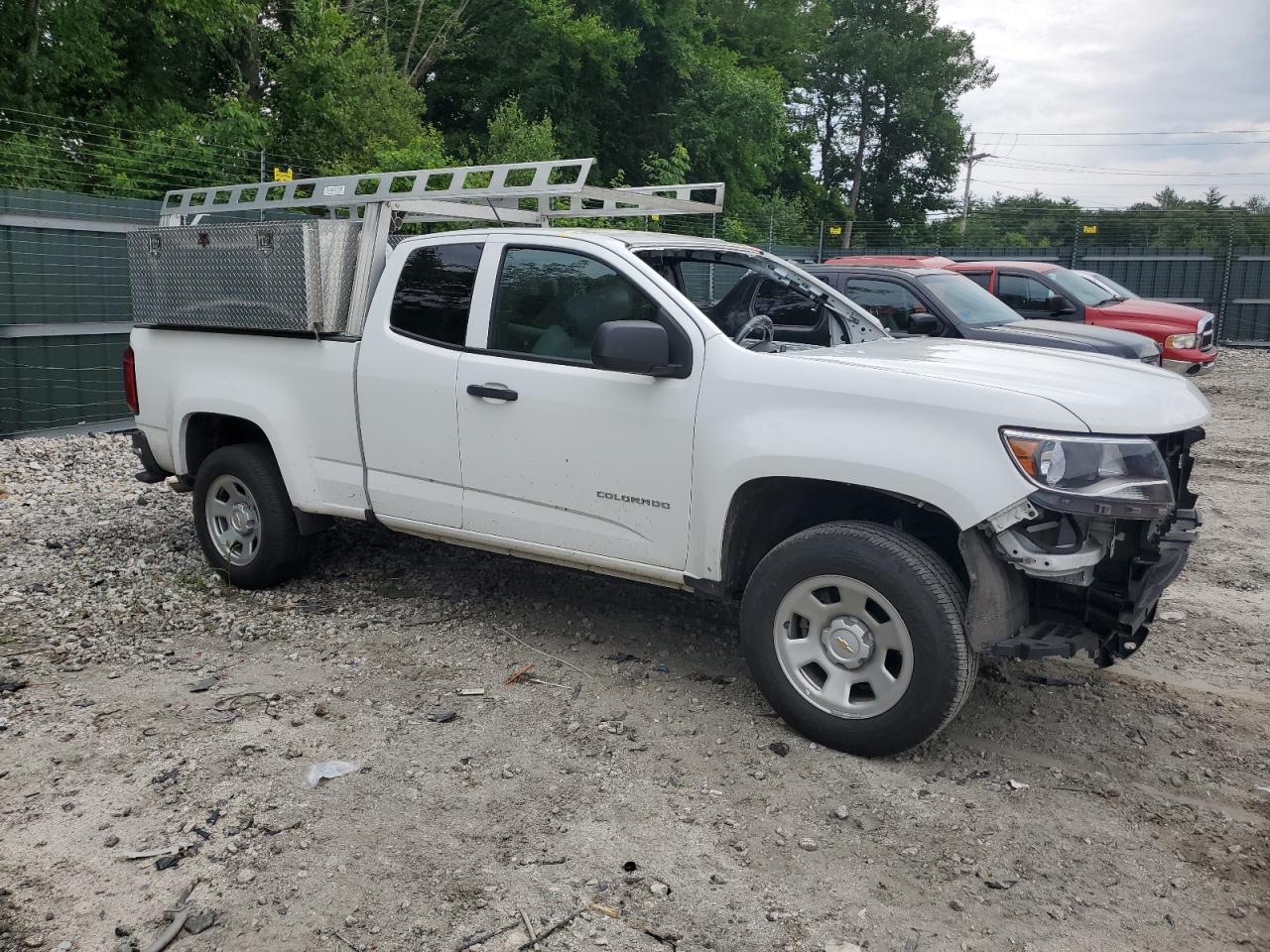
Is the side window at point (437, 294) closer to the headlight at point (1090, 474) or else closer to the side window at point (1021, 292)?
the headlight at point (1090, 474)

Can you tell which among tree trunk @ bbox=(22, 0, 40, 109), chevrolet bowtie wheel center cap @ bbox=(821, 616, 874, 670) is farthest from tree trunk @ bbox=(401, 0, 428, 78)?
chevrolet bowtie wheel center cap @ bbox=(821, 616, 874, 670)

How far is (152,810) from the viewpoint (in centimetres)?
361

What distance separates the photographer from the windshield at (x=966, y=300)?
9695mm

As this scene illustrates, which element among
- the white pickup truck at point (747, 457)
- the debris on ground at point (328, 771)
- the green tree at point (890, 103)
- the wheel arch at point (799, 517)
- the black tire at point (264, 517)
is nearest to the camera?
the white pickup truck at point (747, 457)

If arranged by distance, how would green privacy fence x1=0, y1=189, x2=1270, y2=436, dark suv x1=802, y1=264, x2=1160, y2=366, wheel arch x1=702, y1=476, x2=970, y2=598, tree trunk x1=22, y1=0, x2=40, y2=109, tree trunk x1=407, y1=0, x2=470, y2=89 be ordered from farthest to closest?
tree trunk x1=407, y1=0, x2=470, y2=89 < tree trunk x1=22, y1=0, x2=40, y2=109 < green privacy fence x1=0, y1=189, x2=1270, y2=436 < dark suv x1=802, y1=264, x2=1160, y2=366 < wheel arch x1=702, y1=476, x2=970, y2=598

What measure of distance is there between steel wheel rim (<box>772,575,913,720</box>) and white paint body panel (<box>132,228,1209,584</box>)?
0.39 m

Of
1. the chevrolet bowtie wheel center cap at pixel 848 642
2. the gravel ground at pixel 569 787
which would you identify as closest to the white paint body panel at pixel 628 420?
the chevrolet bowtie wheel center cap at pixel 848 642

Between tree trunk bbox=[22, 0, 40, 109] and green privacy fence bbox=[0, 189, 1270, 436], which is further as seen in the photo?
tree trunk bbox=[22, 0, 40, 109]

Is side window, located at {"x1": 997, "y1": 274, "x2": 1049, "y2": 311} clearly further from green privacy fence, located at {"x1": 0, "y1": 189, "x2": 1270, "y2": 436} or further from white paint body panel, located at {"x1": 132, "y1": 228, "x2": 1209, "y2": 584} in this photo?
white paint body panel, located at {"x1": 132, "y1": 228, "x2": 1209, "y2": 584}

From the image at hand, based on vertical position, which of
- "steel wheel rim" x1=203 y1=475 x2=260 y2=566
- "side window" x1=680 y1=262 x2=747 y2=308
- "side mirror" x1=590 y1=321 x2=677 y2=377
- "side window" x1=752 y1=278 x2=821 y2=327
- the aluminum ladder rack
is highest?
the aluminum ladder rack

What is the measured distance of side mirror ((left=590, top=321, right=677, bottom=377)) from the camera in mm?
4129

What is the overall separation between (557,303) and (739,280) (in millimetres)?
966

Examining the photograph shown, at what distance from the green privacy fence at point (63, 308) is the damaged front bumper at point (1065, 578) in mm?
9315

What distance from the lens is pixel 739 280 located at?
5230 mm
